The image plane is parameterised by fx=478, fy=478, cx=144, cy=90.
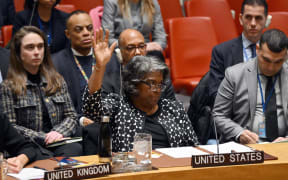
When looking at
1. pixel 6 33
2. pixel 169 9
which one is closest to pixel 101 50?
pixel 6 33

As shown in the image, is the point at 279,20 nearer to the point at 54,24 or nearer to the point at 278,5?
the point at 278,5

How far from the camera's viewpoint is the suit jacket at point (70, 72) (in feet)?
10.5

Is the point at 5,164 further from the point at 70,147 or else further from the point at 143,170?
the point at 70,147

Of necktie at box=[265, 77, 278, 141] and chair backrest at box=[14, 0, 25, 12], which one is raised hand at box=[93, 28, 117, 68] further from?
chair backrest at box=[14, 0, 25, 12]

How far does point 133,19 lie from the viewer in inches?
150

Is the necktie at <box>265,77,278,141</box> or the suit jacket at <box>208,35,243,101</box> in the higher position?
the suit jacket at <box>208,35,243,101</box>

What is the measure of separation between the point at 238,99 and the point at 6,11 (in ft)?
7.66

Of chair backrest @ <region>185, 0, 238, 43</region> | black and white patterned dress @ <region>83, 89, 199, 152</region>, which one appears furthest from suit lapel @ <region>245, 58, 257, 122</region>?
chair backrest @ <region>185, 0, 238, 43</region>

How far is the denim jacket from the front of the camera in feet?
8.74

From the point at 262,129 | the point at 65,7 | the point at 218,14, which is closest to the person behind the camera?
the point at 262,129

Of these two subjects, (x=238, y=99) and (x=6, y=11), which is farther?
(x=6, y=11)

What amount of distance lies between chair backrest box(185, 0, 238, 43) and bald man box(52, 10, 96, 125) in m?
1.50

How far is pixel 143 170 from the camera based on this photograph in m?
1.78

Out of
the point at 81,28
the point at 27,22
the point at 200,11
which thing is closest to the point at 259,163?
the point at 81,28
